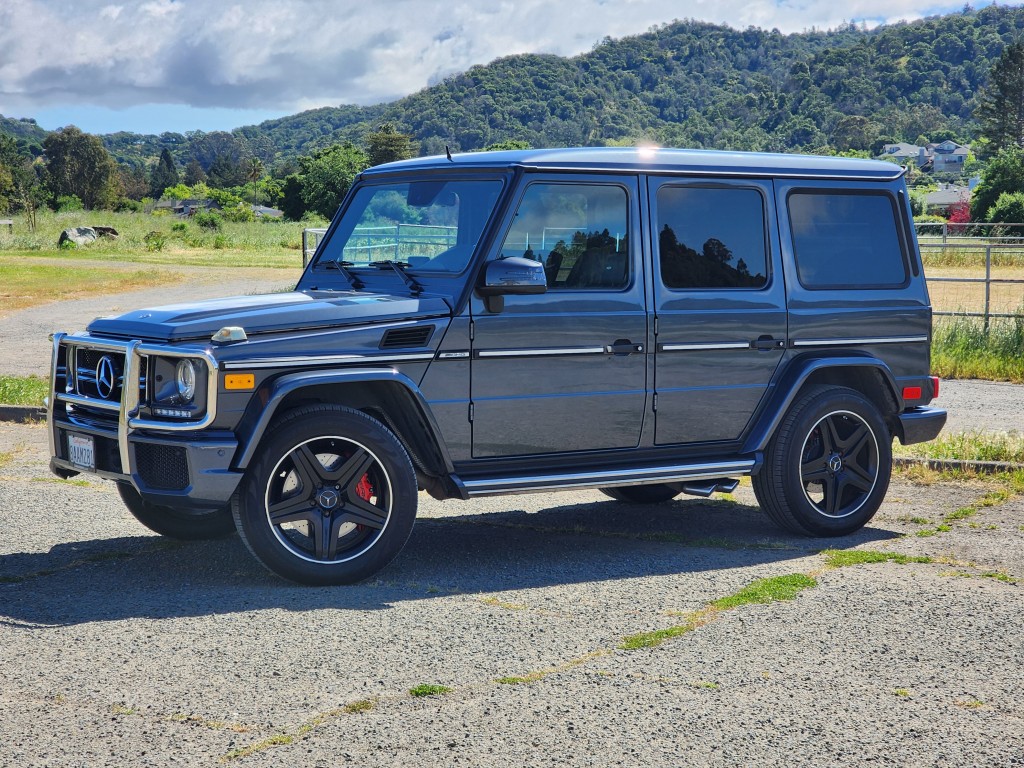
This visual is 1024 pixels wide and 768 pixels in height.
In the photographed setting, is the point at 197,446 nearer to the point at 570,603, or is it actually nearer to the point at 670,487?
the point at 570,603

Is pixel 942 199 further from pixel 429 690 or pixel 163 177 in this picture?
pixel 163 177

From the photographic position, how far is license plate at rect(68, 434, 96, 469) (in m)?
6.17

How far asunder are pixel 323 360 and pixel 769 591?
8.01 ft

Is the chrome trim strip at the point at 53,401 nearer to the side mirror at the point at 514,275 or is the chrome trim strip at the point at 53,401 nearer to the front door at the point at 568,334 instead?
the front door at the point at 568,334

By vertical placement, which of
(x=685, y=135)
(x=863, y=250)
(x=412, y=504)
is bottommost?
(x=412, y=504)

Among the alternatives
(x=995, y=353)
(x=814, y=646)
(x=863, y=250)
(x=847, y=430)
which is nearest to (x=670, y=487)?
(x=847, y=430)

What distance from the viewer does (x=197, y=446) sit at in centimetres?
576

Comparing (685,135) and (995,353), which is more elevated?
(685,135)

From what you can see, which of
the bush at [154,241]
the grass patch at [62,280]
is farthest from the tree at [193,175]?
the grass patch at [62,280]

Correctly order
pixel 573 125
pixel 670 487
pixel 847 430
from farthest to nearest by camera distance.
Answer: pixel 573 125, pixel 670 487, pixel 847 430

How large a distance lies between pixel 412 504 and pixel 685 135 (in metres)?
154

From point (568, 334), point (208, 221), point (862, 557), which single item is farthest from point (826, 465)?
point (208, 221)

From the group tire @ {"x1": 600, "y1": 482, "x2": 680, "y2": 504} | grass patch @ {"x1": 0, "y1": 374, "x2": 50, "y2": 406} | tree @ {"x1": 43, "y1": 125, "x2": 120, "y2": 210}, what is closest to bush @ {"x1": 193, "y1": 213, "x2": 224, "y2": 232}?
tree @ {"x1": 43, "y1": 125, "x2": 120, "y2": 210}

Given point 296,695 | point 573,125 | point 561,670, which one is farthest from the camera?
point 573,125
